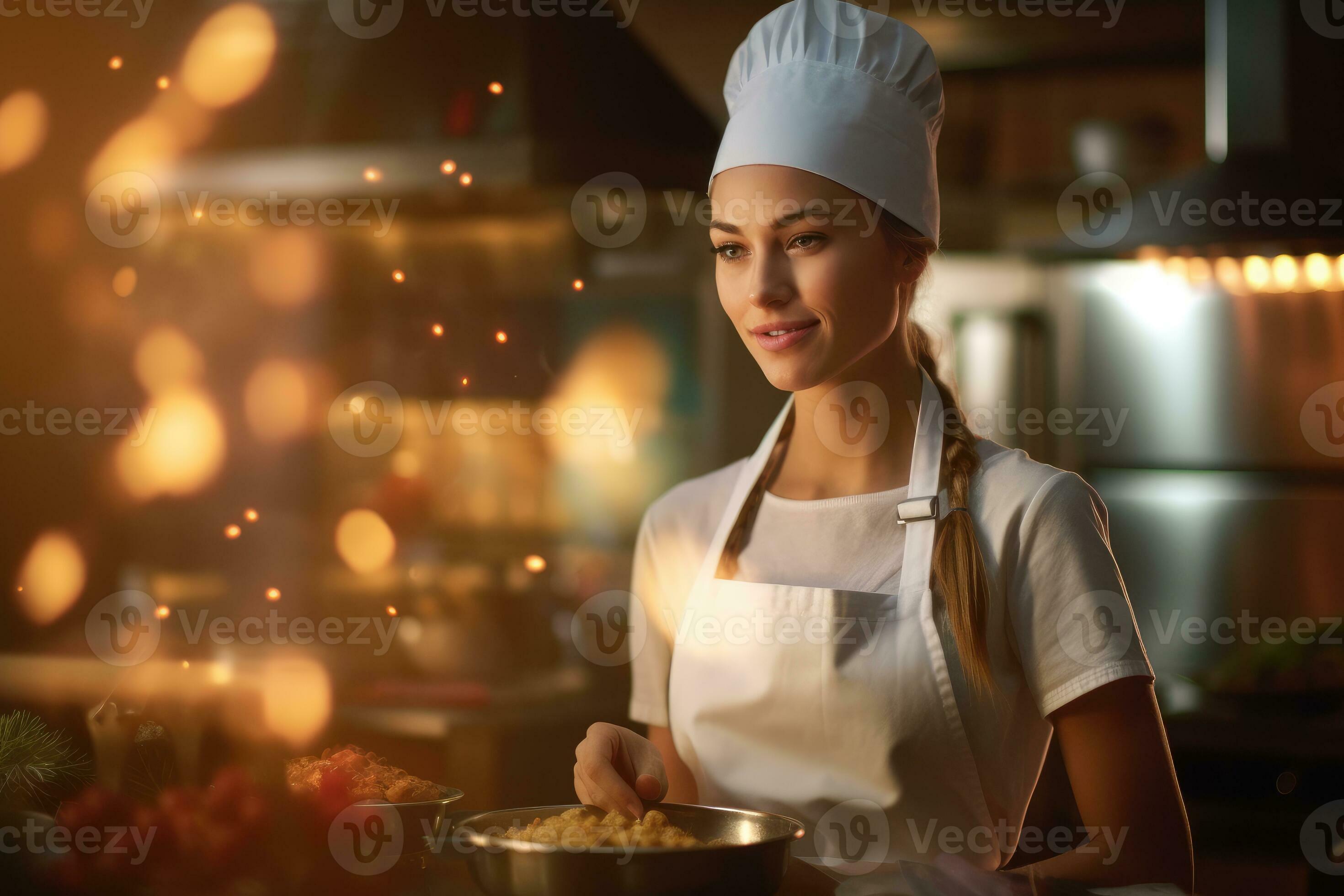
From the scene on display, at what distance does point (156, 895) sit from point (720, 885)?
17.8 inches

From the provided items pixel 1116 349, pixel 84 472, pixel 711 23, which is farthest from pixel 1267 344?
pixel 84 472

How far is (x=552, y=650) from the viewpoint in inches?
100

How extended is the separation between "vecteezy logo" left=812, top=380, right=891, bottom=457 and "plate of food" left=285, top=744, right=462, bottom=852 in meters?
0.59

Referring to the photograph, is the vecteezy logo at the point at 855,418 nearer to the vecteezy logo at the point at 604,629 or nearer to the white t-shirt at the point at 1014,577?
the white t-shirt at the point at 1014,577

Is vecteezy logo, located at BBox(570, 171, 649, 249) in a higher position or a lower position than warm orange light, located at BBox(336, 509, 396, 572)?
higher

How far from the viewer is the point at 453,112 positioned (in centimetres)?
194

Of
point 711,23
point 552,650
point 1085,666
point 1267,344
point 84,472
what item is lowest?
point 552,650

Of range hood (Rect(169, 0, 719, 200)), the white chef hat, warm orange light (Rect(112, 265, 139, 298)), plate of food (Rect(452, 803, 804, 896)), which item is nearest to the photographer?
plate of food (Rect(452, 803, 804, 896))

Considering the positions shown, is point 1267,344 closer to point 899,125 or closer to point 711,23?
point 711,23

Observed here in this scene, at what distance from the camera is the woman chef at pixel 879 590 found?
3.38 ft

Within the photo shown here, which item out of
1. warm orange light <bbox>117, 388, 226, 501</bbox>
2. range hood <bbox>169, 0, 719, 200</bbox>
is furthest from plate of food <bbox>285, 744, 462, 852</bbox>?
warm orange light <bbox>117, 388, 226, 501</bbox>

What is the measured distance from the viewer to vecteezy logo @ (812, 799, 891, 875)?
42.3 inches
